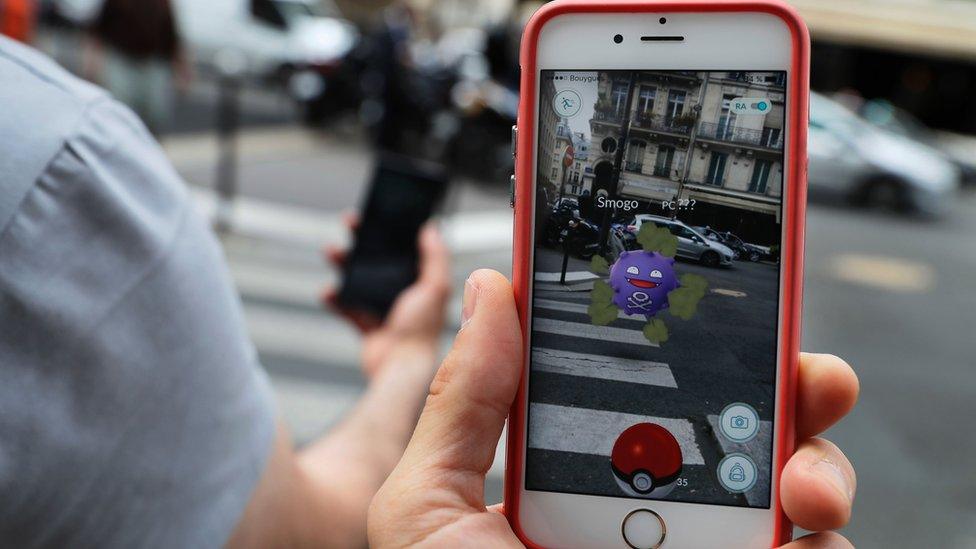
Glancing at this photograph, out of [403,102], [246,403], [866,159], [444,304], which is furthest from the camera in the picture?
[866,159]

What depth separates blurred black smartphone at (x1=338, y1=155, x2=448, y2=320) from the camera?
2535 mm

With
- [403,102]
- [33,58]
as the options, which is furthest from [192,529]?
[403,102]

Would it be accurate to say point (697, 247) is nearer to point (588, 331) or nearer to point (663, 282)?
point (663, 282)

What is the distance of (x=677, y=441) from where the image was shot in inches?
52.0

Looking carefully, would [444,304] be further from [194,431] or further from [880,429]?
[880,429]

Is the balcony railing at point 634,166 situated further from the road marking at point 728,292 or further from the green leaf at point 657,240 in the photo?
the road marking at point 728,292

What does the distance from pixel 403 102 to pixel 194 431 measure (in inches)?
379

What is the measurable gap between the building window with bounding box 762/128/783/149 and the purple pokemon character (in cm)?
20

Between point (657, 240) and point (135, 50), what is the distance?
7324mm

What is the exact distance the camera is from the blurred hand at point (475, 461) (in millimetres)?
1167

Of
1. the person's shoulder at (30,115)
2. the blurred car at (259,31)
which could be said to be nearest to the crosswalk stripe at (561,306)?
the person's shoulder at (30,115)

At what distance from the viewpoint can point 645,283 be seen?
1318 mm

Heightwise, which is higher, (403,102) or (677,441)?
(403,102)

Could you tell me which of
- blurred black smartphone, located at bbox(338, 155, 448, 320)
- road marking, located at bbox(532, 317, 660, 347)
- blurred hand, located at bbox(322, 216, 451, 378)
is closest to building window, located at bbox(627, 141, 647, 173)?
road marking, located at bbox(532, 317, 660, 347)
